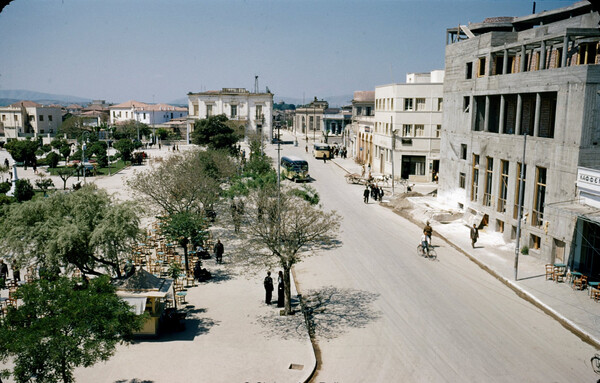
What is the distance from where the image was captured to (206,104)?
87312mm

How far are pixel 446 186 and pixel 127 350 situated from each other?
23.9 meters

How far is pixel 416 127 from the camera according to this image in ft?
147

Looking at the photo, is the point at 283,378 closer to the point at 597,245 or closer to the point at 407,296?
the point at 407,296

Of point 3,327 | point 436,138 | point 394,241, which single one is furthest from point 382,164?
point 3,327

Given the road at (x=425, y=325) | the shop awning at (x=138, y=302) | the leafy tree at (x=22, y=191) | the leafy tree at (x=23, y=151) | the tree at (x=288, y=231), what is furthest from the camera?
the leafy tree at (x=23, y=151)

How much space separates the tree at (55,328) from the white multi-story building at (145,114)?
112022 millimetres

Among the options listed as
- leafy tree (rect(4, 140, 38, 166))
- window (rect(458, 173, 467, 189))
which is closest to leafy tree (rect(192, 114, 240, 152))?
leafy tree (rect(4, 140, 38, 166))

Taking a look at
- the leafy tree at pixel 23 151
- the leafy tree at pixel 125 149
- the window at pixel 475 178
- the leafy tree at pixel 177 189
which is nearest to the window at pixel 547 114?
the window at pixel 475 178

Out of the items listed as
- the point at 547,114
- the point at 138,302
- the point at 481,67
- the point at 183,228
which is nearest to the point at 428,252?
the point at 547,114

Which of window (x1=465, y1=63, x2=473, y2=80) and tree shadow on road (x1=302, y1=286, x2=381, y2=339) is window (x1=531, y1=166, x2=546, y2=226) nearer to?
window (x1=465, y1=63, x2=473, y2=80)

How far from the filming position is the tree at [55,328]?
8742 millimetres

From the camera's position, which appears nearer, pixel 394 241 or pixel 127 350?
pixel 127 350

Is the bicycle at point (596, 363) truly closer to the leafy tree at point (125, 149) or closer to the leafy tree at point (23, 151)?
the leafy tree at point (125, 149)

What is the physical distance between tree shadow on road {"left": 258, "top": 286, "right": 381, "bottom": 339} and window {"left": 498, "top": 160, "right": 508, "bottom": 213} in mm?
11010
